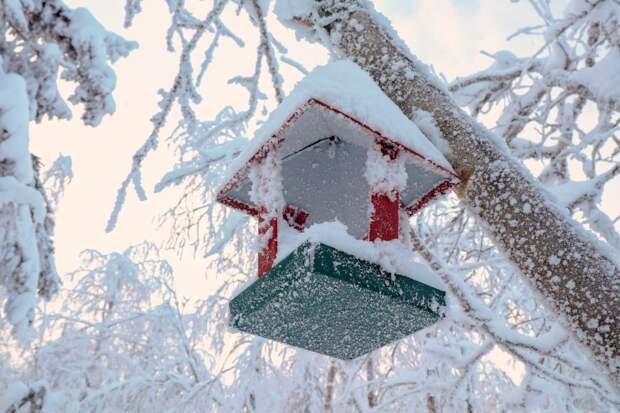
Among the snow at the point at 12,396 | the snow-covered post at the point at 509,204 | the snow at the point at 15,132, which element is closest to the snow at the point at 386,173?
the snow-covered post at the point at 509,204

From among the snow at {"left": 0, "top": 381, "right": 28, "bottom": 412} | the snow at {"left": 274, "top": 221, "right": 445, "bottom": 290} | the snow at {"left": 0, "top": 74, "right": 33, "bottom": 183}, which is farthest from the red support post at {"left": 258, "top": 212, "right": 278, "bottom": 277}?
the snow at {"left": 0, "top": 381, "right": 28, "bottom": 412}

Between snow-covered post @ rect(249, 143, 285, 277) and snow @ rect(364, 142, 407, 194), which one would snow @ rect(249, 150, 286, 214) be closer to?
snow-covered post @ rect(249, 143, 285, 277)

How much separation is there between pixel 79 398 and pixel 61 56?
5034mm

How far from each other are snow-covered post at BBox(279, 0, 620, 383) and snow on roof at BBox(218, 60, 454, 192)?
3.7 inches

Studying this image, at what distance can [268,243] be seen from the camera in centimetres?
192

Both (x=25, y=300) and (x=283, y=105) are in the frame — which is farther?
(x=25, y=300)

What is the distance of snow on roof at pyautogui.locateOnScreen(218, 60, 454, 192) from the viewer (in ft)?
5.45

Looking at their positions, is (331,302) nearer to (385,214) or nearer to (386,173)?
(385,214)

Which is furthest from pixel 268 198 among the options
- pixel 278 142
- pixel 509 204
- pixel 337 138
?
pixel 509 204

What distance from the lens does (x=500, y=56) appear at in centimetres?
323

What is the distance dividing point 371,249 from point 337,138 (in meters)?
0.47

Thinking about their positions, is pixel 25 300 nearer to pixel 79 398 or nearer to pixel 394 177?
pixel 394 177

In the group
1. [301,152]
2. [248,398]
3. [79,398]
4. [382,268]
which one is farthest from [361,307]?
[79,398]

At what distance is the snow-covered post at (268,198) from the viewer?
1.89 meters
